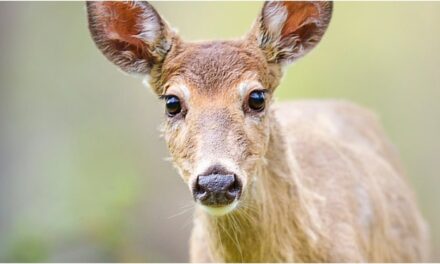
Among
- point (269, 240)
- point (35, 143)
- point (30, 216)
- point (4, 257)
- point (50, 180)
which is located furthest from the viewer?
point (35, 143)

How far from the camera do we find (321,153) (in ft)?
24.4

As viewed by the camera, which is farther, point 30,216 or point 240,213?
point 30,216

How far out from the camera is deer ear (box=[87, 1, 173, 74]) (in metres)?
6.52

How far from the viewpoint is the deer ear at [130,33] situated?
21.4 ft

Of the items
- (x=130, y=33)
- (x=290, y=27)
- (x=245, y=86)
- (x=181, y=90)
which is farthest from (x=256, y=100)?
(x=130, y=33)

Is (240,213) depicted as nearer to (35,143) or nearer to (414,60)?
(35,143)

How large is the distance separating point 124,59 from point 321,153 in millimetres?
1532

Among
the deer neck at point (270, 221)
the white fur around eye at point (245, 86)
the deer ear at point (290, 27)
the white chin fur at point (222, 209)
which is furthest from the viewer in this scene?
the deer ear at point (290, 27)

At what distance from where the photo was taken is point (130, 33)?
6656 millimetres

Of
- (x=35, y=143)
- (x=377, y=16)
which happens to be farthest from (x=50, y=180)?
(x=377, y=16)

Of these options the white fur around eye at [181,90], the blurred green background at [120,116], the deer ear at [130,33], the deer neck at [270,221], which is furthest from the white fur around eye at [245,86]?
the blurred green background at [120,116]

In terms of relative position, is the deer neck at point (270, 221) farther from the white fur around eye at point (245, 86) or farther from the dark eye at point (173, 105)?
the dark eye at point (173, 105)

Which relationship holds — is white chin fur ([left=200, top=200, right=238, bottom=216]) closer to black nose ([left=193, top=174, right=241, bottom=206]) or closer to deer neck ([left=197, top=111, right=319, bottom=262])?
black nose ([left=193, top=174, right=241, bottom=206])

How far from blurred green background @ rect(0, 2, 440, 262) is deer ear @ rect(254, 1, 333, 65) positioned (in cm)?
483
